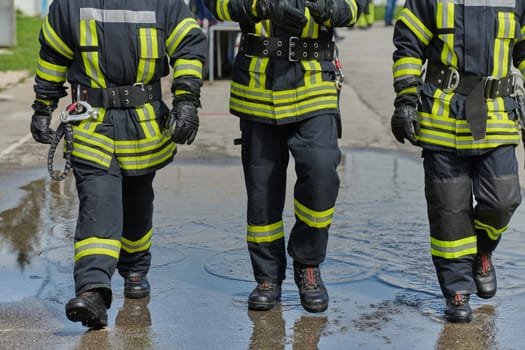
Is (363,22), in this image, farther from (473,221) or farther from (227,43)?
(473,221)

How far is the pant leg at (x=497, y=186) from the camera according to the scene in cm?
550

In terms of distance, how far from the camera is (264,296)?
222 inches

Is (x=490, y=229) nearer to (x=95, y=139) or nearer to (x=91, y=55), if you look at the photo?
(x=95, y=139)

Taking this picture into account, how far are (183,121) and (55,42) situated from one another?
689mm

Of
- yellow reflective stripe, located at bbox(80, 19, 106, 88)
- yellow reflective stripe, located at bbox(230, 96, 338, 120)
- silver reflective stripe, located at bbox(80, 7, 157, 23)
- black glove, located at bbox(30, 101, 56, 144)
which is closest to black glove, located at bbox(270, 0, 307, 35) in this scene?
yellow reflective stripe, located at bbox(230, 96, 338, 120)

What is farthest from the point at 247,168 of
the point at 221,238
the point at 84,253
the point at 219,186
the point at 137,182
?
the point at 219,186

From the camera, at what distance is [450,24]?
5.41 meters

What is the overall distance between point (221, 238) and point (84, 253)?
5.80 ft

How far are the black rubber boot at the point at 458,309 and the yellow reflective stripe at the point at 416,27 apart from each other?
1174 mm

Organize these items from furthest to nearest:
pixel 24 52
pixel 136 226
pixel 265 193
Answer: pixel 24 52 → pixel 136 226 → pixel 265 193

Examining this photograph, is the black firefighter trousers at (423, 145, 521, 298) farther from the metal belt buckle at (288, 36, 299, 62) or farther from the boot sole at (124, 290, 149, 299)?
the boot sole at (124, 290, 149, 299)

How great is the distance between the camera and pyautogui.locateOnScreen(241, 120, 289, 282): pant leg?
570cm

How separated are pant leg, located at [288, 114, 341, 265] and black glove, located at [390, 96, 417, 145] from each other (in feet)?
1.02

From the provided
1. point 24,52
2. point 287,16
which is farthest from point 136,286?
point 24,52
